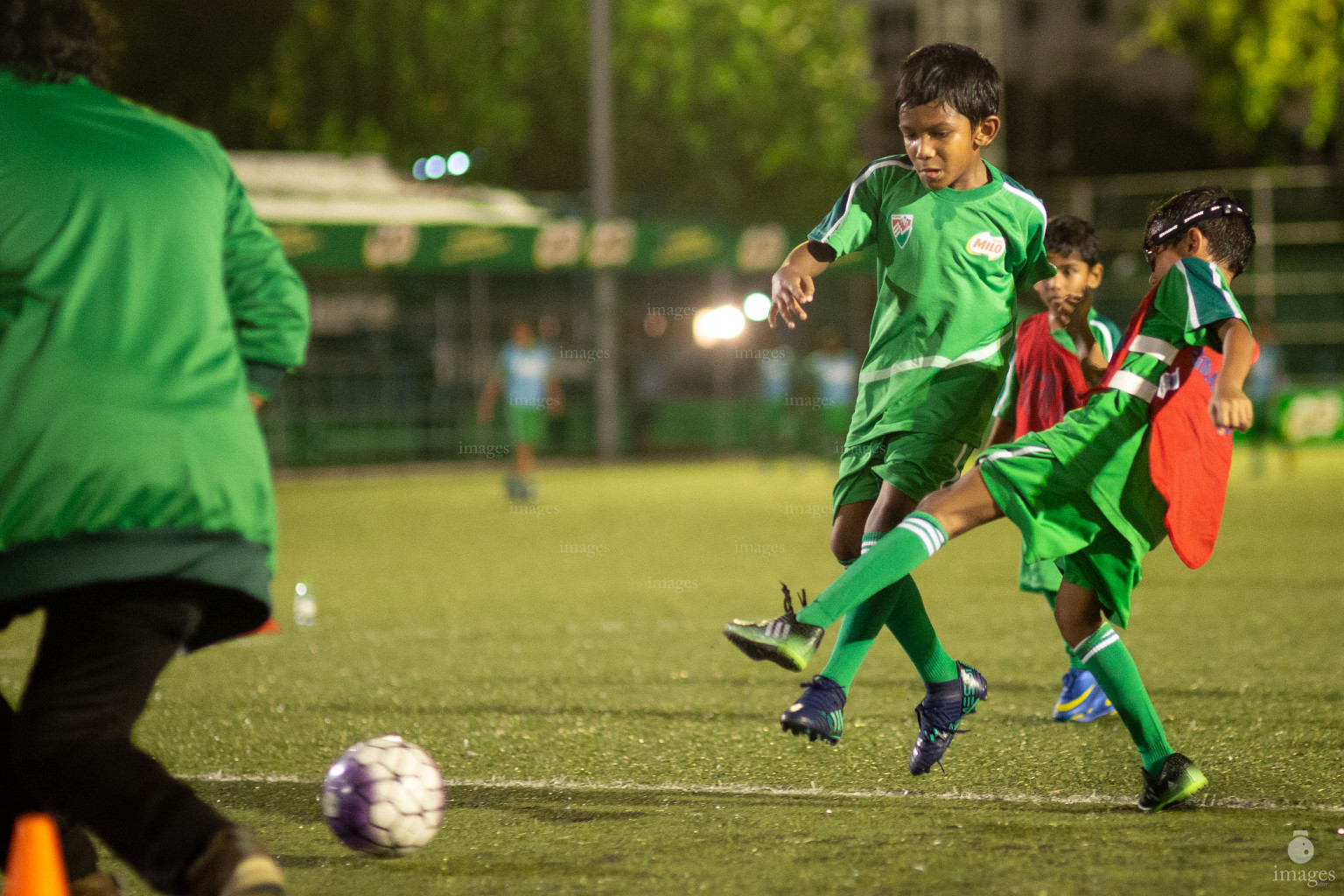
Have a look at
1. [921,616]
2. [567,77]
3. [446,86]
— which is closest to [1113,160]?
[567,77]

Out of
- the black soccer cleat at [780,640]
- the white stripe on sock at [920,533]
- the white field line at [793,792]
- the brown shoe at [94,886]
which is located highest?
the white stripe on sock at [920,533]

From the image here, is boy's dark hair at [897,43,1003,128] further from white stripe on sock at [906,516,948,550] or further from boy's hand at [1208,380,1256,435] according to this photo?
white stripe on sock at [906,516,948,550]

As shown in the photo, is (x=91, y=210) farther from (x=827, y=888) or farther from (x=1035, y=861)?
(x=1035, y=861)

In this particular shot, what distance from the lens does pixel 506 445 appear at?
2738 centimetres

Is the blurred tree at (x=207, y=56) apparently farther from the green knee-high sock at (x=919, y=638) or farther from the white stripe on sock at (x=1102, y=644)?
the white stripe on sock at (x=1102, y=644)

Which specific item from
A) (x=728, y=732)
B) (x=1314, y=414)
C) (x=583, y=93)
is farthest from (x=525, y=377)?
(x=583, y=93)

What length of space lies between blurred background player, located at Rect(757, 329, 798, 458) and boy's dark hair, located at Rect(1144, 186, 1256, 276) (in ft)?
64.1

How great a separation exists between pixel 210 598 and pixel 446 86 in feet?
96.5

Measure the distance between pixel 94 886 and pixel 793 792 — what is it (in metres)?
2.01

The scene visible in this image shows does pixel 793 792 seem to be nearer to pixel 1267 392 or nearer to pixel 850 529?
pixel 850 529

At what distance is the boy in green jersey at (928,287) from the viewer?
4.20 m

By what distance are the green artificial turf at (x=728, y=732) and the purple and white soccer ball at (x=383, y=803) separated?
0.09 meters

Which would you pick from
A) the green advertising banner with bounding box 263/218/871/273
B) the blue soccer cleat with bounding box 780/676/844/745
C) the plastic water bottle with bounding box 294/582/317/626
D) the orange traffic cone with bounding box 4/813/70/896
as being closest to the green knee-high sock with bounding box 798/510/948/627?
the blue soccer cleat with bounding box 780/676/844/745

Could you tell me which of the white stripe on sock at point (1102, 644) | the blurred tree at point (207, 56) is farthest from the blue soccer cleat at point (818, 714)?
the blurred tree at point (207, 56)
